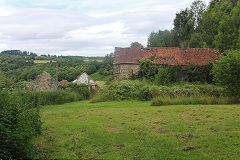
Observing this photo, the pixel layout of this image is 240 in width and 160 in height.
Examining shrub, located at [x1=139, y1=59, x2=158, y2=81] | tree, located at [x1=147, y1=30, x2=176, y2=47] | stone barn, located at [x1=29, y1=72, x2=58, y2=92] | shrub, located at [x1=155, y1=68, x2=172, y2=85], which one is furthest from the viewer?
tree, located at [x1=147, y1=30, x2=176, y2=47]

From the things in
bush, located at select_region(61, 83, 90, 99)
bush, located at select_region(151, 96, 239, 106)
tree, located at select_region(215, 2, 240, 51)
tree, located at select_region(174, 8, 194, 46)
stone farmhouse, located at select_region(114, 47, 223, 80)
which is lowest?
bush, located at select_region(61, 83, 90, 99)

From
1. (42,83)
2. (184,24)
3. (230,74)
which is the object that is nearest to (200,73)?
(230,74)

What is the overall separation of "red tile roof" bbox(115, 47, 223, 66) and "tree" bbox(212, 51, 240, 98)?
1022cm

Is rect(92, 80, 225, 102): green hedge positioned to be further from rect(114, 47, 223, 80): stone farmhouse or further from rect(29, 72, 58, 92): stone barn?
rect(29, 72, 58, 92): stone barn

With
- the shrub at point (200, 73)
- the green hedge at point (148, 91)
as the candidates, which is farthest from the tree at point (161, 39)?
the green hedge at point (148, 91)

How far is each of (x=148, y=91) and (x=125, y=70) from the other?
35.1ft

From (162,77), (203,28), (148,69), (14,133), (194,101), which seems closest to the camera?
(14,133)

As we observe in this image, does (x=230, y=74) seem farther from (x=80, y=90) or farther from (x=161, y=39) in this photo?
(x=161, y=39)

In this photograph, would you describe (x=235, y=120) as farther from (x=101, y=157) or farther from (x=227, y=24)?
(x=227, y=24)

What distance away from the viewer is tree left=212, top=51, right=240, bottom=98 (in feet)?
56.9

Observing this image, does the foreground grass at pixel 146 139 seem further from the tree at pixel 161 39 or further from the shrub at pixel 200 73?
the tree at pixel 161 39

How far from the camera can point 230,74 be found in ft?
56.8

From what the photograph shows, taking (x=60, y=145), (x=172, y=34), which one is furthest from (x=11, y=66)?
(x=60, y=145)

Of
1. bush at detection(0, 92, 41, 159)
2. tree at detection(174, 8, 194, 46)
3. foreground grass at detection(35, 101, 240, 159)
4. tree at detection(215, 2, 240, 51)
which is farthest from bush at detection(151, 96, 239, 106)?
tree at detection(174, 8, 194, 46)
